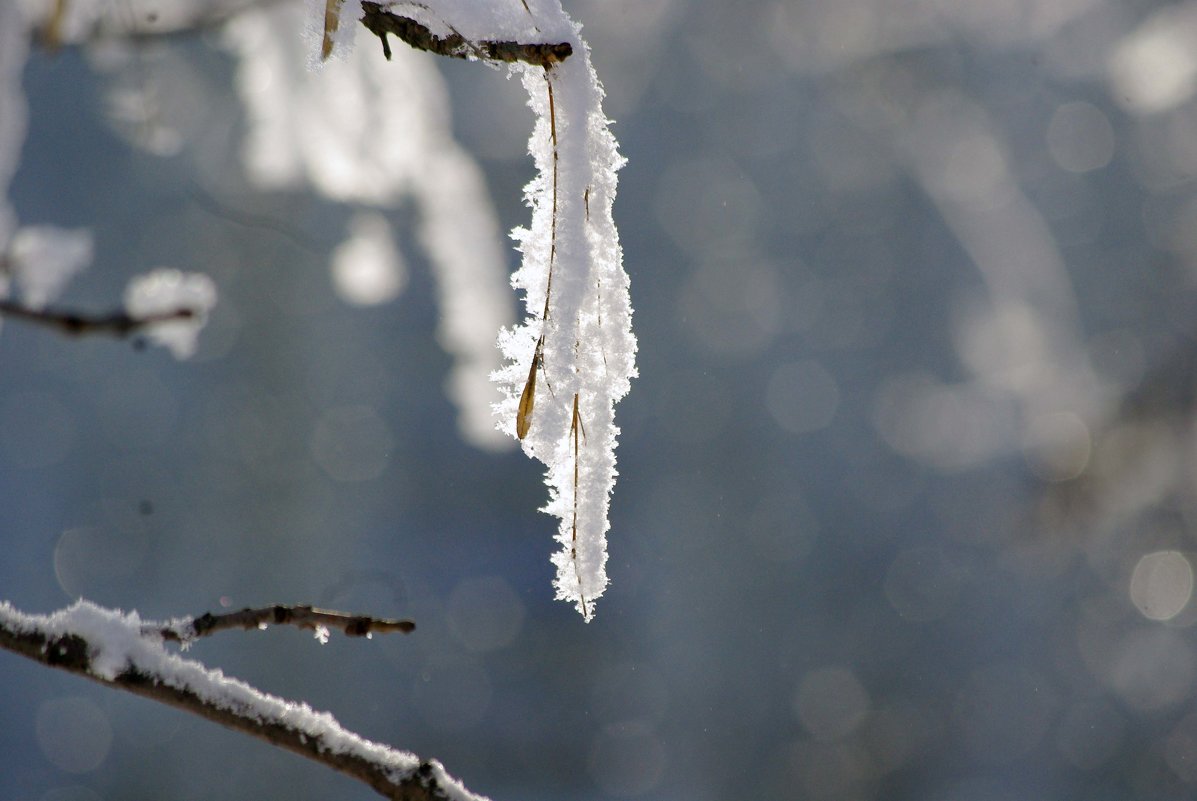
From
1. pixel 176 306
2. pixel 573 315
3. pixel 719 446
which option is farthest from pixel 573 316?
pixel 719 446

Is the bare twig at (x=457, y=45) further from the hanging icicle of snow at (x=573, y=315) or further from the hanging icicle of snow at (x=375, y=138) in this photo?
the hanging icicle of snow at (x=375, y=138)

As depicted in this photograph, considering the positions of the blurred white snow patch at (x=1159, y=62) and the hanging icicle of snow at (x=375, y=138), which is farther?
the blurred white snow patch at (x=1159, y=62)

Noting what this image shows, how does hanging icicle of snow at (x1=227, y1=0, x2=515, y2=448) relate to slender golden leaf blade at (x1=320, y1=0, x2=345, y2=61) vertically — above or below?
below

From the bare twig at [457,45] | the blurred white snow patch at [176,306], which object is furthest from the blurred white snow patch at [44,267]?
the bare twig at [457,45]

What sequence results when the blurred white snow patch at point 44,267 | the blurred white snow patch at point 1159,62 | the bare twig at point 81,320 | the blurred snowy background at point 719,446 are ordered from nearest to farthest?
the bare twig at point 81,320, the blurred white snow patch at point 44,267, the blurred white snow patch at point 1159,62, the blurred snowy background at point 719,446

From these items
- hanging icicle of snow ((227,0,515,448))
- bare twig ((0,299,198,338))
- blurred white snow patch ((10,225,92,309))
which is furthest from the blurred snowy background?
bare twig ((0,299,198,338))

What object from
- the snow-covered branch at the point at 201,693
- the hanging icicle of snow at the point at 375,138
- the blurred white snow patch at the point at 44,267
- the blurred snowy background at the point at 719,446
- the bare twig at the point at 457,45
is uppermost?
the bare twig at the point at 457,45

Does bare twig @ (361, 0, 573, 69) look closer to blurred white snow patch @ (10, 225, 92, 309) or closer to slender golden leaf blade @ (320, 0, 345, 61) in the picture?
slender golden leaf blade @ (320, 0, 345, 61)
